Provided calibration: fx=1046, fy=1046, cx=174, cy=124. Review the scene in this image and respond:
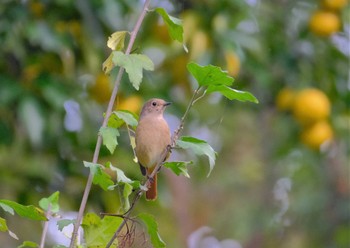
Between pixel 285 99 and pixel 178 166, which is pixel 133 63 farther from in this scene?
pixel 285 99

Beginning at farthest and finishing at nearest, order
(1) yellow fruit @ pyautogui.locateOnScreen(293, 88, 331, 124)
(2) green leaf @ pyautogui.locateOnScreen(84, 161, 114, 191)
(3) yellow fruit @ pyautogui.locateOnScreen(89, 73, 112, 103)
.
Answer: (1) yellow fruit @ pyautogui.locateOnScreen(293, 88, 331, 124) → (3) yellow fruit @ pyautogui.locateOnScreen(89, 73, 112, 103) → (2) green leaf @ pyautogui.locateOnScreen(84, 161, 114, 191)

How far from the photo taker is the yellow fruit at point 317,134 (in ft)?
15.0

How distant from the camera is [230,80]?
1.84m

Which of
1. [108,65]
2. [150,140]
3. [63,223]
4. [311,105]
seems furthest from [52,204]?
[311,105]

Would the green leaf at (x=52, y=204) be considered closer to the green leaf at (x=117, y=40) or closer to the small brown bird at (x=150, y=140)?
the green leaf at (x=117, y=40)

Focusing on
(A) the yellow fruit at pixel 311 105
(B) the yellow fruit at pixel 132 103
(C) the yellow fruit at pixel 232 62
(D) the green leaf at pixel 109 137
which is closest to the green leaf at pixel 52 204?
(D) the green leaf at pixel 109 137

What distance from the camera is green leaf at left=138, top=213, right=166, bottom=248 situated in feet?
6.17

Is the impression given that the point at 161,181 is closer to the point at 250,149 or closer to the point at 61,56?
the point at 61,56

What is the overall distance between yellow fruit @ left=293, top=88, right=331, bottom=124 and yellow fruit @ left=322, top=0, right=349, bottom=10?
37 centimetres

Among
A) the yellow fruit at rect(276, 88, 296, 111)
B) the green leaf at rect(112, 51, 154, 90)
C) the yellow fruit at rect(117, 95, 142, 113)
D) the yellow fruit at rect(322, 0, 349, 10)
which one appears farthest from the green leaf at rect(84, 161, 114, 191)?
the yellow fruit at rect(322, 0, 349, 10)

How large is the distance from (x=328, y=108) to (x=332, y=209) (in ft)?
5.81

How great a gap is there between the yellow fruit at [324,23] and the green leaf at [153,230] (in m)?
2.83

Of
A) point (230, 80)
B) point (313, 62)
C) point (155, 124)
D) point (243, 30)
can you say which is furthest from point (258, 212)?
point (230, 80)

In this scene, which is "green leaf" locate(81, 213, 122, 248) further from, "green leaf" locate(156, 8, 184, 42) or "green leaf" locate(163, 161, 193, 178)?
"green leaf" locate(156, 8, 184, 42)
